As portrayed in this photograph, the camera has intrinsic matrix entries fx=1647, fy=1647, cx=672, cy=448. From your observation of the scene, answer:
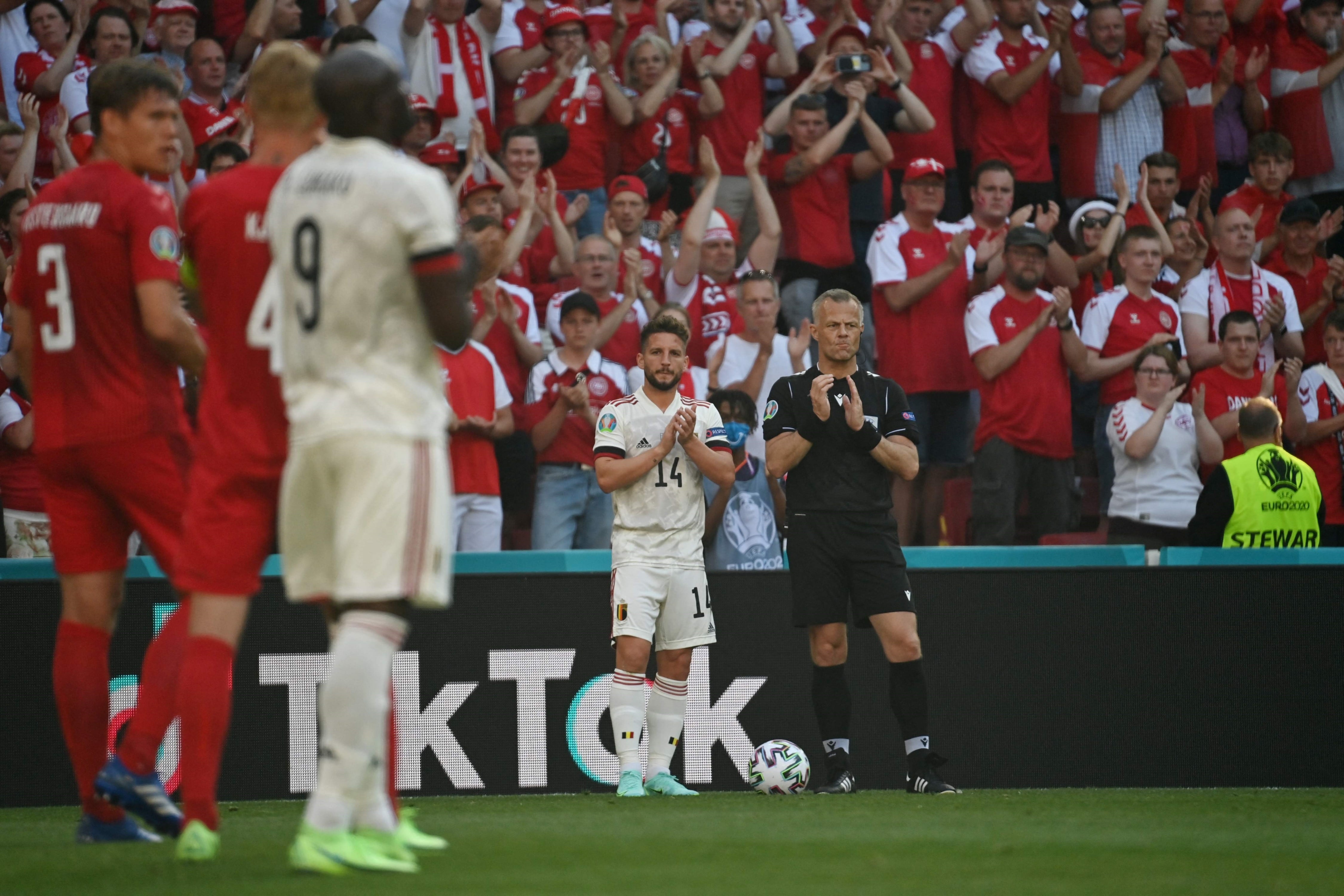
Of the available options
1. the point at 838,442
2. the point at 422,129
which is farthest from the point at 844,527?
the point at 422,129

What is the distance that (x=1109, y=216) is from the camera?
13250 mm

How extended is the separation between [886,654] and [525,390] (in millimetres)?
4253

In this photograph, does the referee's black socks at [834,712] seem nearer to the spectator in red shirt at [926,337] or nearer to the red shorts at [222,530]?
the spectator in red shirt at [926,337]

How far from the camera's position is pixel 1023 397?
455 inches

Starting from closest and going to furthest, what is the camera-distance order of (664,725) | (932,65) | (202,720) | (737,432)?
(202,720) < (664,725) < (737,432) < (932,65)

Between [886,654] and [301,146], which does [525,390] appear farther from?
[301,146]

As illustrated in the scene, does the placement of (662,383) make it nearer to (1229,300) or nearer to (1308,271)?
(1229,300)

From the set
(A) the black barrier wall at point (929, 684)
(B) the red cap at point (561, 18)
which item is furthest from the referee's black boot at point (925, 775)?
(B) the red cap at point (561, 18)

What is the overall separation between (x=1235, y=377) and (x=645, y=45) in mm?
5205

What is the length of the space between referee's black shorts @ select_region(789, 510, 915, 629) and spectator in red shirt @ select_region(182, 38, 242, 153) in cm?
595

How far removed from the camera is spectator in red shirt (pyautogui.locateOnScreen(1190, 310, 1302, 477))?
11.9 m


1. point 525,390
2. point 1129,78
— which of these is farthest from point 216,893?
point 1129,78

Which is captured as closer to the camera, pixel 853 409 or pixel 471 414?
pixel 853 409

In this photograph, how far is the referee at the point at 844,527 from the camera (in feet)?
Answer: 26.0
